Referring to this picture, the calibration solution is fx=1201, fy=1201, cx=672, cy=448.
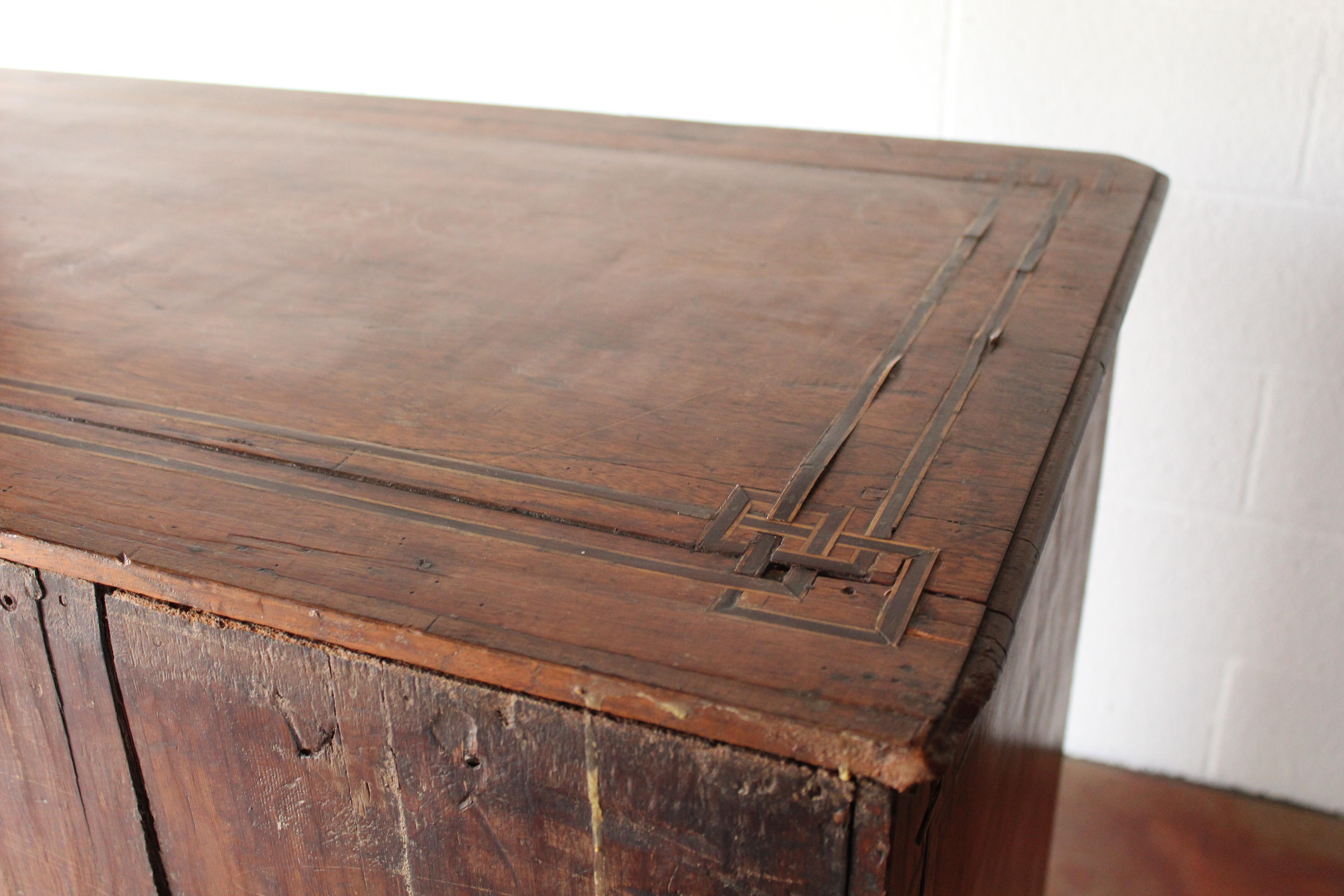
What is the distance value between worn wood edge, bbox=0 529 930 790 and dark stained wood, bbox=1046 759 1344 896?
4.08 feet

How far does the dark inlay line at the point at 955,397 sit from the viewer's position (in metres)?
0.64

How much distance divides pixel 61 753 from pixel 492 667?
0.36m

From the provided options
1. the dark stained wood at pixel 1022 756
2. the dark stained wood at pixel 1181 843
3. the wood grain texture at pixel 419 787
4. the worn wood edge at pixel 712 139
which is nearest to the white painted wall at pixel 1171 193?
the dark stained wood at pixel 1181 843

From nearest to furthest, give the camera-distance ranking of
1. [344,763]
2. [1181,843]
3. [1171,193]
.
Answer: [344,763], [1171,193], [1181,843]

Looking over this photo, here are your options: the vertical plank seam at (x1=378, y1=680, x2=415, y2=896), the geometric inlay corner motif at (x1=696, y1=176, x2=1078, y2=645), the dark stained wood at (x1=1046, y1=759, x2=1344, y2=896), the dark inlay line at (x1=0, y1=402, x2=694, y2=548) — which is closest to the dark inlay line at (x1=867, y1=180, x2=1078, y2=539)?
the geometric inlay corner motif at (x1=696, y1=176, x2=1078, y2=645)

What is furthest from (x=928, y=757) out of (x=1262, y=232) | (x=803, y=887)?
(x=1262, y=232)

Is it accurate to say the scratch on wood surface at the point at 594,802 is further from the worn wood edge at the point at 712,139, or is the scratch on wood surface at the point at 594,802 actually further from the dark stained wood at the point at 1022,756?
the worn wood edge at the point at 712,139

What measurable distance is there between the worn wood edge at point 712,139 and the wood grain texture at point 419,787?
2.57ft

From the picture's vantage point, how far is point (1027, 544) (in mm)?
612

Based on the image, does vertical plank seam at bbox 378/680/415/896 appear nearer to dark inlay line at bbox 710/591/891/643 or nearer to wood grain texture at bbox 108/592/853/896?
wood grain texture at bbox 108/592/853/896

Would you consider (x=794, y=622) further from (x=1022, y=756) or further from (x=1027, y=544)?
(x=1022, y=756)

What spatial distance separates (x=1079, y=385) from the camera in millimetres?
773

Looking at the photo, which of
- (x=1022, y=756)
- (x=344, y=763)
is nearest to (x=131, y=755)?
(x=344, y=763)

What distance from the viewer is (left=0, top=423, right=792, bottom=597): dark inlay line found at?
59 cm
